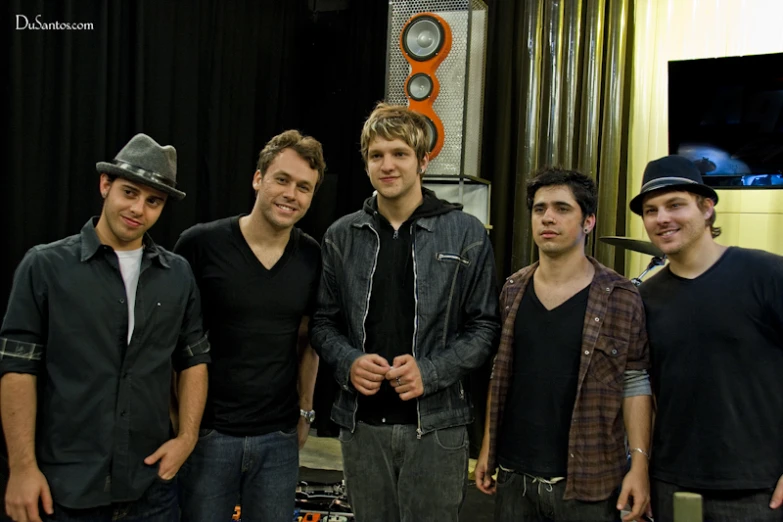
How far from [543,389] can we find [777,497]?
0.65m

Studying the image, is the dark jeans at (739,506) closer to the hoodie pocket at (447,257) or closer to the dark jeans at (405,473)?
the dark jeans at (405,473)

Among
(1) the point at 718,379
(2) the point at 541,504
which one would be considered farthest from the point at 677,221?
(2) the point at 541,504

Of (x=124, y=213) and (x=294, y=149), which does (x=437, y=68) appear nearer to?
(x=294, y=149)

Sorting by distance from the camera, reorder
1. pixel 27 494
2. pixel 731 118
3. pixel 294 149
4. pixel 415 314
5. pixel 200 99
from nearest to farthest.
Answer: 1. pixel 27 494
2. pixel 415 314
3. pixel 294 149
4. pixel 731 118
5. pixel 200 99

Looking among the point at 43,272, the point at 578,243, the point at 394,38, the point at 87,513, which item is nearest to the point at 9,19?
the point at 394,38

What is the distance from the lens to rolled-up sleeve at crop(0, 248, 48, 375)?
1.61 metres

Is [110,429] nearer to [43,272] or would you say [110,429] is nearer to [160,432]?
[160,432]

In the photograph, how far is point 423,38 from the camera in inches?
149

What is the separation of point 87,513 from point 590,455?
133 centimetres

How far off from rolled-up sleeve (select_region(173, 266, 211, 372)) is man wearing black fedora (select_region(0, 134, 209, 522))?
34 millimetres

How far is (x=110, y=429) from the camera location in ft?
5.49

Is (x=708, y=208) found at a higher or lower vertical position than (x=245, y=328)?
higher

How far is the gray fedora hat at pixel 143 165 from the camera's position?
5.78ft

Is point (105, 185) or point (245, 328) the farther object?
point (245, 328)
